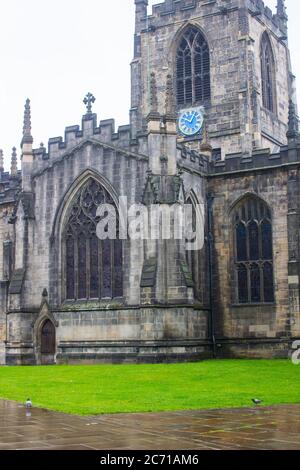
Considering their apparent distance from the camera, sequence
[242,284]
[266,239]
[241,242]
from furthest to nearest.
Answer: [241,242], [242,284], [266,239]

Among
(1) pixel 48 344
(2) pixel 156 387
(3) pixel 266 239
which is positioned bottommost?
(2) pixel 156 387

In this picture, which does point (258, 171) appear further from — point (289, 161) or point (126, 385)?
point (126, 385)

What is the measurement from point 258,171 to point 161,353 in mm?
10476

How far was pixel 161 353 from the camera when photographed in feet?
98.4

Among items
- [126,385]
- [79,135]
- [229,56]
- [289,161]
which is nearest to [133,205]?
[79,135]

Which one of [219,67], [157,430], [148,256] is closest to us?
[157,430]

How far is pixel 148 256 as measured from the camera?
102 ft

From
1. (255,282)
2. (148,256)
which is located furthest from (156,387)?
(255,282)

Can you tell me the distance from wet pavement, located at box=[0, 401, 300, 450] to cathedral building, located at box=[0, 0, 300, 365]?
17.1 meters

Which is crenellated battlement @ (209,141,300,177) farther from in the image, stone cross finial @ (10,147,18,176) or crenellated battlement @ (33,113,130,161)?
stone cross finial @ (10,147,18,176)

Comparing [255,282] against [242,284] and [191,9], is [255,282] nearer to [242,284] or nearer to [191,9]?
[242,284]

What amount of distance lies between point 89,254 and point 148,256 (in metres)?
4.20

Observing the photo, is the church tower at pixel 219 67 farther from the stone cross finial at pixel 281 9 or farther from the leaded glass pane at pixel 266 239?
the leaded glass pane at pixel 266 239

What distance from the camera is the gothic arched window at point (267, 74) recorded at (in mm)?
47312
